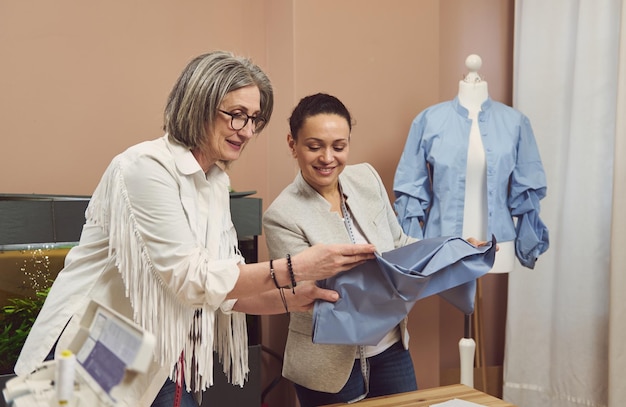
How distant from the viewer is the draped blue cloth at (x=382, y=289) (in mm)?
1928

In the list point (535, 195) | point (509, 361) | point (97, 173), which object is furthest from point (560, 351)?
point (97, 173)

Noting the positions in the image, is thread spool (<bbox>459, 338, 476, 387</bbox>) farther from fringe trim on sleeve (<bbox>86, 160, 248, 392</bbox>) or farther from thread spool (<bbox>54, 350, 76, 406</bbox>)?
thread spool (<bbox>54, 350, 76, 406</bbox>)

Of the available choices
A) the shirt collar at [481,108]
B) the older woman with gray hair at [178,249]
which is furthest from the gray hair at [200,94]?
the shirt collar at [481,108]

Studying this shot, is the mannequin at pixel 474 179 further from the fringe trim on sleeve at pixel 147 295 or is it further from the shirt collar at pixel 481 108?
the fringe trim on sleeve at pixel 147 295

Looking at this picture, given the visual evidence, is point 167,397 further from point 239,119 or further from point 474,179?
point 474,179

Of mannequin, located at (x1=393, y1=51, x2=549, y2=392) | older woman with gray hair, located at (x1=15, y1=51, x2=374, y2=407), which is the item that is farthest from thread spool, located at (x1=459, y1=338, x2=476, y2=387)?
older woman with gray hair, located at (x1=15, y1=51, x2=374, y2=407)

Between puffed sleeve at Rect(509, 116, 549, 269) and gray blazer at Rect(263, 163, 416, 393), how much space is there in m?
0.97

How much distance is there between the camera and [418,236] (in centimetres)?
311

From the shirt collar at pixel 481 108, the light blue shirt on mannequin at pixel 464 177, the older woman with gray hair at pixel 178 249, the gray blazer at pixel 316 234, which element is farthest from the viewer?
the shirt collar at pixel 481 108

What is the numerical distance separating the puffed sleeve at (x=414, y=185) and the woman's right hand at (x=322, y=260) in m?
1.32

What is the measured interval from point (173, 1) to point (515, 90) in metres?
1.76

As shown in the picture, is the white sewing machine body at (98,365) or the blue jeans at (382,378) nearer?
the white sewing machine body at (98,365)

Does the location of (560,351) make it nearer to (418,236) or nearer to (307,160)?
(418,236)

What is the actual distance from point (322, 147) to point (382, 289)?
1.73ft
